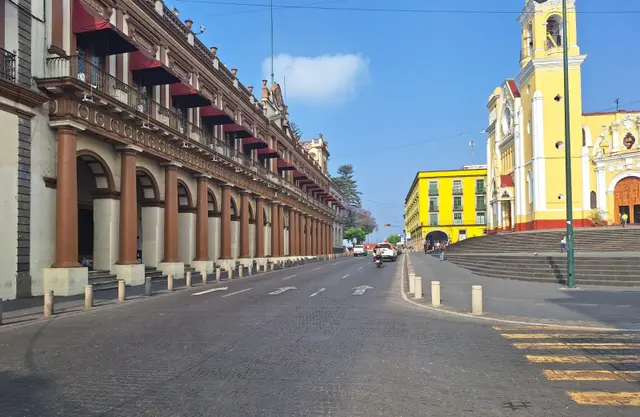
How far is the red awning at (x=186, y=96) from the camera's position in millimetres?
28266

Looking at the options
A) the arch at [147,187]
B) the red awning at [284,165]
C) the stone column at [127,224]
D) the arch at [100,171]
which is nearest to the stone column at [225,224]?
the arch at [147,187]

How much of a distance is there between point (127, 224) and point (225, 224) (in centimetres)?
Result: 1325

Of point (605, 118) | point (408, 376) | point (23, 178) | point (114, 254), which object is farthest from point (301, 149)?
point (408, 376)

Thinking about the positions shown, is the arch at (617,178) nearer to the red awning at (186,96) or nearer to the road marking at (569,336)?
the red awning at (186,96)

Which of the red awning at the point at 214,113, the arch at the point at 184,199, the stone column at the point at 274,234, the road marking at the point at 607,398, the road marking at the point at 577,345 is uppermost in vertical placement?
the red awning at the point at 214,113

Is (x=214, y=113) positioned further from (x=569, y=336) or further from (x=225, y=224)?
(x=569, y=336)

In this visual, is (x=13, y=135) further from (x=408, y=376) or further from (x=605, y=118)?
(x=605, y=118)

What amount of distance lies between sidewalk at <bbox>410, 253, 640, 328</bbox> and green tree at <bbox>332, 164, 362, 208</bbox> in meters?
105

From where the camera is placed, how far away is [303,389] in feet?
19.8

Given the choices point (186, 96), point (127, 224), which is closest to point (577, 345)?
point (127, 224)

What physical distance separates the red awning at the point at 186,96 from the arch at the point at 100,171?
7.29 metres

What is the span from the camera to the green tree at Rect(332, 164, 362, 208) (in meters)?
125

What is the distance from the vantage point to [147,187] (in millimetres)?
26969

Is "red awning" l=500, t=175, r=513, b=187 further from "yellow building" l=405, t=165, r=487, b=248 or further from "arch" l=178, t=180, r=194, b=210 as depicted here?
"yellow building" l=405, t=165, r=487, b=248
